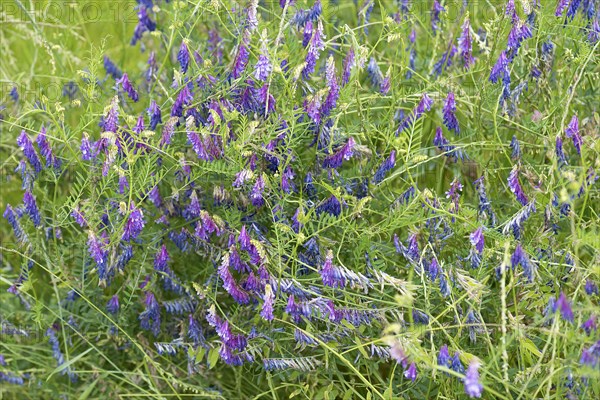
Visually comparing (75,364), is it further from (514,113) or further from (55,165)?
(514,113)

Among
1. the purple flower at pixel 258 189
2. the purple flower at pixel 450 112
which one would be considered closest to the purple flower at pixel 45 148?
the purple flower at pixel 258 189

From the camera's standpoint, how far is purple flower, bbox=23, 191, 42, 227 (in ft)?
7.61

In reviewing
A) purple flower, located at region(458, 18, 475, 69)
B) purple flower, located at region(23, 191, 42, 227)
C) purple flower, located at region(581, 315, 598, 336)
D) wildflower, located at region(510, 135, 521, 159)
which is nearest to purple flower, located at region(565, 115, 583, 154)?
wildflower, located at region(510, 135, 521, 159)

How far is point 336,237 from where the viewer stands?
2283 mm

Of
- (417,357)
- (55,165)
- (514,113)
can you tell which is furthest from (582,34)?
(55,165)


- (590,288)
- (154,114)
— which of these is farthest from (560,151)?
(154,114)

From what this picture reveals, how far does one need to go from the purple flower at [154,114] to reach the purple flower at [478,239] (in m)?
0.94

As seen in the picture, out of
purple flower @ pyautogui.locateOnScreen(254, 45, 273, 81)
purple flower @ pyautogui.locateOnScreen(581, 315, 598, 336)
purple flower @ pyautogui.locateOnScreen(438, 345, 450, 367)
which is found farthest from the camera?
purple flower @ pyautogui.locateOnScreen(254, 45, 273, 81)

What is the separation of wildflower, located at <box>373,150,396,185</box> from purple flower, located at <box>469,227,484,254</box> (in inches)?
11.3

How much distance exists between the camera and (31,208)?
2334 mm

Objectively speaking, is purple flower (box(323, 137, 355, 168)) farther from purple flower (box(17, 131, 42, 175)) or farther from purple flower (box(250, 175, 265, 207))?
purple flower (box(17, 131, 42, 175))

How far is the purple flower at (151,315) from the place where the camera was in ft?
7.79

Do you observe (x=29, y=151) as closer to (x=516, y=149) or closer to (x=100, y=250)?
(x=100, y=250)

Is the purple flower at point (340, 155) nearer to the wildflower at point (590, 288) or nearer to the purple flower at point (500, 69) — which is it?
the purple flower at point (500, 69)
